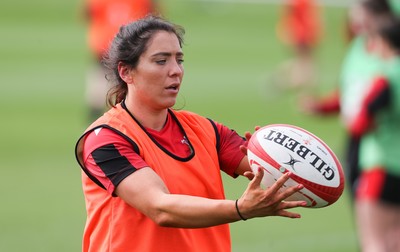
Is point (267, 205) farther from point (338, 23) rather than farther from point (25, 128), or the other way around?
point (338, 23)

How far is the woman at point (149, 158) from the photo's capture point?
205 inches

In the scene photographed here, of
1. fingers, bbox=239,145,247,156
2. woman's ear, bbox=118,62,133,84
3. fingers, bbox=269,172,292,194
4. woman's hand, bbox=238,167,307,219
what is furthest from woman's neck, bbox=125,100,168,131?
fingers, bbox=269,172,292,194

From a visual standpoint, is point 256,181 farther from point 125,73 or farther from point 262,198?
point 125,73

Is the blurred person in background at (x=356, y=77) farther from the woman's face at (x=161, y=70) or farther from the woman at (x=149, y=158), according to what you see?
the woman's face at (x=161, y=70)

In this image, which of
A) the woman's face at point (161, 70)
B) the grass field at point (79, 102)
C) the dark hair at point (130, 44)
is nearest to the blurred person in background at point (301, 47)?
the grass field at point (79, 102)

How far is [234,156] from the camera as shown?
5754 mm

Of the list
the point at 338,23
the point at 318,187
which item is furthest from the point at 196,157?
the point at 338,23

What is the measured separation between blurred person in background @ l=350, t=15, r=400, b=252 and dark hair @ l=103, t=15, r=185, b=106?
341 cm

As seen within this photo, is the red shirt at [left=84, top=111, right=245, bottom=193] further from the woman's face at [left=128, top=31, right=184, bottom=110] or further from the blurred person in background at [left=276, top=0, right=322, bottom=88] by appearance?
the blurred person in background at [left=276, top=0, right=322, bottom=88]

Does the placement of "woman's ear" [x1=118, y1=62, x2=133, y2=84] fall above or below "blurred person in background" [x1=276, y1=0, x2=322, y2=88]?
above

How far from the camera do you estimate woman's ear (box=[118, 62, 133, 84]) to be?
5594 millimetres

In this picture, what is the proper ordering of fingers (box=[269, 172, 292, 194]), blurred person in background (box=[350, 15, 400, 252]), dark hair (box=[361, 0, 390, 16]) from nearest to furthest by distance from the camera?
fingers (box=[269, 172, 292, 194]) → blurred person in background (box=[350, 15, 400, 252]) → dark hair (box=[361, 0, 390, 16])

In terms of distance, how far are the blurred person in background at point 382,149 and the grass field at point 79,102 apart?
2.12m

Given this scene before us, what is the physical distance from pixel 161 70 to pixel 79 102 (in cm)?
1514
